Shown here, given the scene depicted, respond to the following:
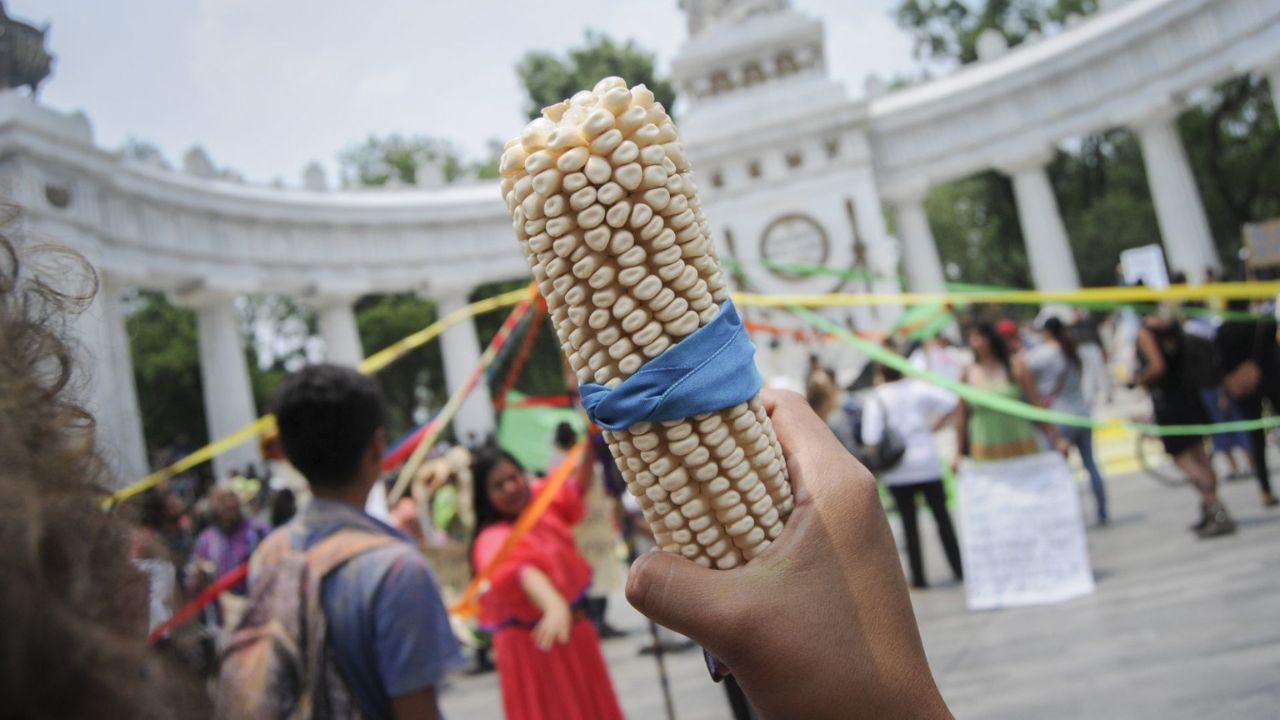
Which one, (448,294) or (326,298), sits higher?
(326,298)

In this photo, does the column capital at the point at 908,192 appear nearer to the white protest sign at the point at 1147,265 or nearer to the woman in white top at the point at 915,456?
the white protest sign at the point at 1147,265

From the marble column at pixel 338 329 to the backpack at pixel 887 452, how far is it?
20.0 metres

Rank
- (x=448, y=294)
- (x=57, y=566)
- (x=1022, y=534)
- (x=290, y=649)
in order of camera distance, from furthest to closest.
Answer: (x=448, y=294) → (x=1022, y=534) → (x=290, y=649) → (x=57, y=566)

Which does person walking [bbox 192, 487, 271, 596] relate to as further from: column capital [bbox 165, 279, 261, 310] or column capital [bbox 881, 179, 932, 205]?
column capital [bbox 881, 179, 932, 205]

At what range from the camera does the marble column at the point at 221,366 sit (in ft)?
71.7

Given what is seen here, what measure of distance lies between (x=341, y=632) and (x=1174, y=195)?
2814 centimetres

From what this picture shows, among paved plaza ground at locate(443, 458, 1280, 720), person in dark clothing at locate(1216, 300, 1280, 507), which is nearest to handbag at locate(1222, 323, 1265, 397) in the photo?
person in dark clothing at locate(1216, 300, 1280, 507)

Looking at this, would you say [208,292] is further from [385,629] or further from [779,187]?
[385,629]

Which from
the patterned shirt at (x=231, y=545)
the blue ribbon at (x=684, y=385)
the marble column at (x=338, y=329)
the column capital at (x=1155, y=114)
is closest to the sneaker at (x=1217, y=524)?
the blue ribbon at (x=684, y=385)

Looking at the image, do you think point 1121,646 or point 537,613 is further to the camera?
point 1121,646

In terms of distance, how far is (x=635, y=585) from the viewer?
4.08 feet

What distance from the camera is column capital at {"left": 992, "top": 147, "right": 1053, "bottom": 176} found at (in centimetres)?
2670

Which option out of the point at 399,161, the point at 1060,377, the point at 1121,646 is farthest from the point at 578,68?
the point at 1121,646

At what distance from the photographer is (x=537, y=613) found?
4203 millimetres
